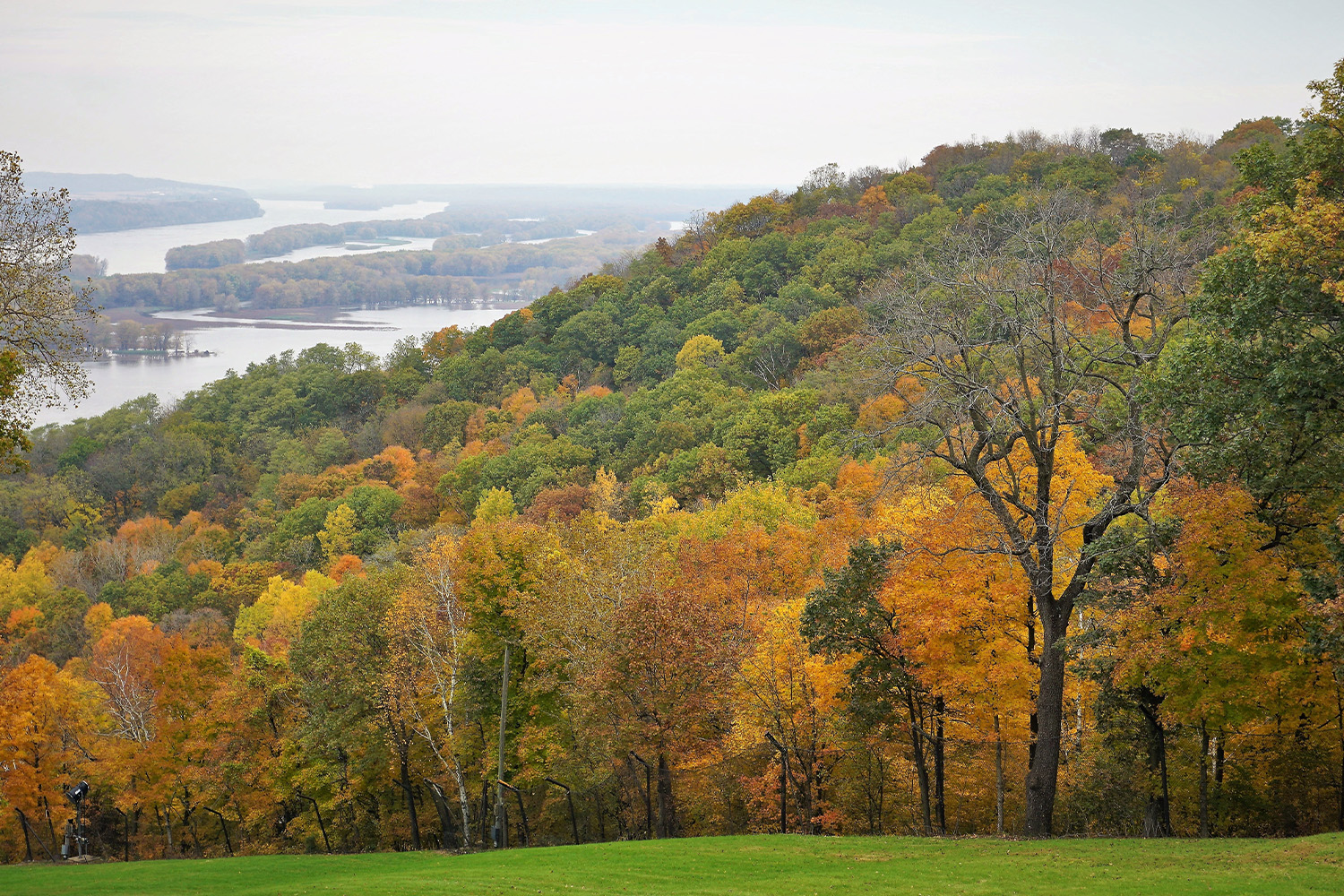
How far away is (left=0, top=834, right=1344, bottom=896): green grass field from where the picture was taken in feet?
49.3

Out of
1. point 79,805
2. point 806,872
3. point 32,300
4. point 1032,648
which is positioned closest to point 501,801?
point 806,872

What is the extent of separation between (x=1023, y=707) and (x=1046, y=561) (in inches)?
183

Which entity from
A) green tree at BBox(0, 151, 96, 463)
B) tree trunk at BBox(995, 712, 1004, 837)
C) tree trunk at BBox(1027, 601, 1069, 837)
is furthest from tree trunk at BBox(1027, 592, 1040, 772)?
green tree at BBox(0, 151, 96, 463)

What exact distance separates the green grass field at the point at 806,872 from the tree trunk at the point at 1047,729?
174cm

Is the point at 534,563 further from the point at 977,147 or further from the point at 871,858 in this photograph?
the point at 977,147

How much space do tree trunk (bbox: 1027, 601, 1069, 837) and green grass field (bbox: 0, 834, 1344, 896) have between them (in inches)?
68.3

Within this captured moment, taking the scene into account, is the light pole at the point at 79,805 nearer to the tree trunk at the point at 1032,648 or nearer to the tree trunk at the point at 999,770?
the tree trunk at the point at 999,770

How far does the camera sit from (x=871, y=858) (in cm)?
1883

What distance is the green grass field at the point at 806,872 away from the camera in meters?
15.0

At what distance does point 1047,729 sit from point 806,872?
677 cm

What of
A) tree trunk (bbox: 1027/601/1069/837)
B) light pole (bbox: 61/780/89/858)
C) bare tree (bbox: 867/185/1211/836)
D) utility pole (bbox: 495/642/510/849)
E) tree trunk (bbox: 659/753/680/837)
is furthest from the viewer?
light pole (bbox: 61/780/89/858)

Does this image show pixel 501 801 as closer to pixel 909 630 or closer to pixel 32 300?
pixel 909 630

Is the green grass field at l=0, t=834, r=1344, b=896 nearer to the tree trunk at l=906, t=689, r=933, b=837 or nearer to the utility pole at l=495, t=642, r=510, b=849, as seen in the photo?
the tree trunk at l=906, t=689, r=933, b=837

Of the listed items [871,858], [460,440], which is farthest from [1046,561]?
[460,440]
